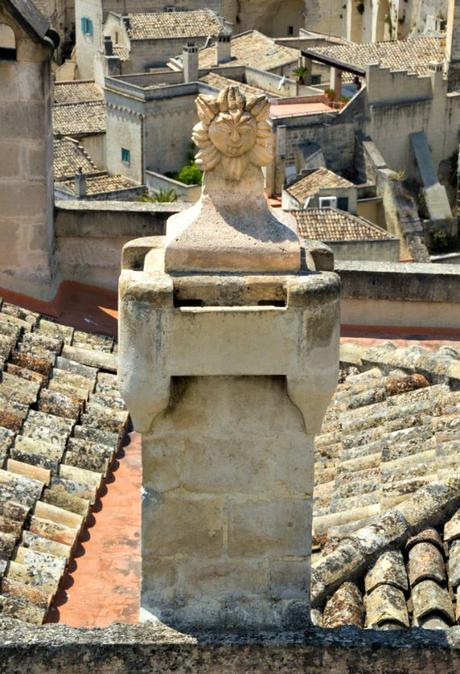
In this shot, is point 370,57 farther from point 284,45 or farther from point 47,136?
point 47,136

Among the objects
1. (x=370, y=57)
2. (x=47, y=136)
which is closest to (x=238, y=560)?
(x=47, y=136)

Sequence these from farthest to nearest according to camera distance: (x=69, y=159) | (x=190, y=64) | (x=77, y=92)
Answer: (x=77, y=92) → (x=190, y=64) → (x=69, y=159)

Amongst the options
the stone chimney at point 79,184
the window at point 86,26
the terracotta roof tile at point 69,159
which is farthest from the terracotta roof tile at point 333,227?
the window at point 86,26

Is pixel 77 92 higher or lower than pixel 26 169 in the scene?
lower

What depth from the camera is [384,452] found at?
1148 centimetres

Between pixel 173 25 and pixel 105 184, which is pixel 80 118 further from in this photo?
pixel 173 25

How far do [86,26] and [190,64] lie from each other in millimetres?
13218

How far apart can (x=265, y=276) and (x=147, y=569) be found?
1.57 meters

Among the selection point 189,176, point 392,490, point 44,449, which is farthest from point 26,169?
point 189,176

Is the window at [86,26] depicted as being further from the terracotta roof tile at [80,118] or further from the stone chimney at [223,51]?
the terracotta roof tile at [80,118]

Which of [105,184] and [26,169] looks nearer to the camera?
[26,169]

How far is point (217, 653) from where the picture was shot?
7406 mm

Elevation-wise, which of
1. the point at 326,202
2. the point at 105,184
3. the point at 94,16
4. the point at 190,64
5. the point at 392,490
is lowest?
the point at 105,184

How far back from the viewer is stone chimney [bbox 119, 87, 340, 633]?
23.2ft
